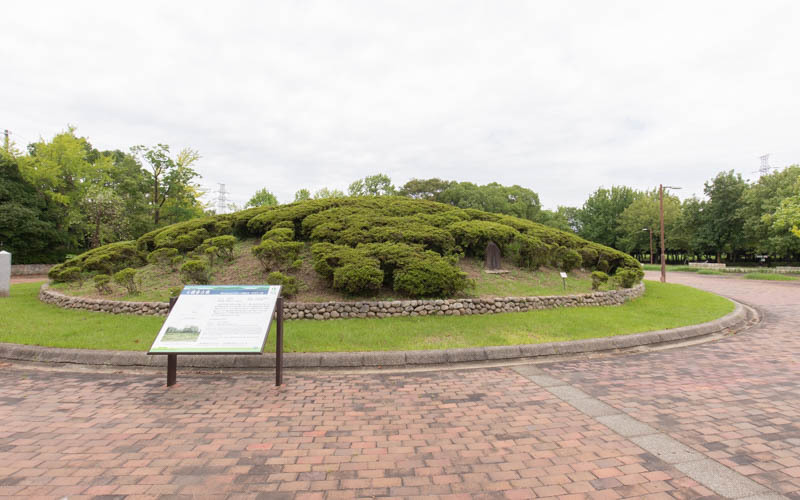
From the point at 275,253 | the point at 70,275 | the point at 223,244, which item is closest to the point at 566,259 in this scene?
the point at 275,253

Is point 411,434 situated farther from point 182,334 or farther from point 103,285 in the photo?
point 103,285

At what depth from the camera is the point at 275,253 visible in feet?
34.3

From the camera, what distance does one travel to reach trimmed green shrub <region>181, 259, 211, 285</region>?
979cm

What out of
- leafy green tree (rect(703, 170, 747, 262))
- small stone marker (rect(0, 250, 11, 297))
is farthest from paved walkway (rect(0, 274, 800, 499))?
leafy green tree (rect(703, 170, 747, 262))

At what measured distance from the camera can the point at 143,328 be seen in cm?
745

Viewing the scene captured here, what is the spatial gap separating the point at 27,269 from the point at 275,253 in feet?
83.8

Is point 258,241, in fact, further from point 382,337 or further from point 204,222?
point 382,337

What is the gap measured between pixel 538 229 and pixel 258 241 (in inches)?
439

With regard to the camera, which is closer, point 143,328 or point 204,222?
point 143,328

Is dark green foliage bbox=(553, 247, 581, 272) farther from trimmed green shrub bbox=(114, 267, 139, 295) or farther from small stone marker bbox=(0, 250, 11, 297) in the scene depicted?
small stone marker bbox=(0, 250, 11, 297)

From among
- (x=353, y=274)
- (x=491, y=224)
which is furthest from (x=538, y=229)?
(x=353, y=274)

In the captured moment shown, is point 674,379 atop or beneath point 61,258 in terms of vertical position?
beneath

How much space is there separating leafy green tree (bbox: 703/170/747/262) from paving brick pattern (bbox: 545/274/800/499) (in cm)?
3838

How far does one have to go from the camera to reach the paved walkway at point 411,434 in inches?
107
